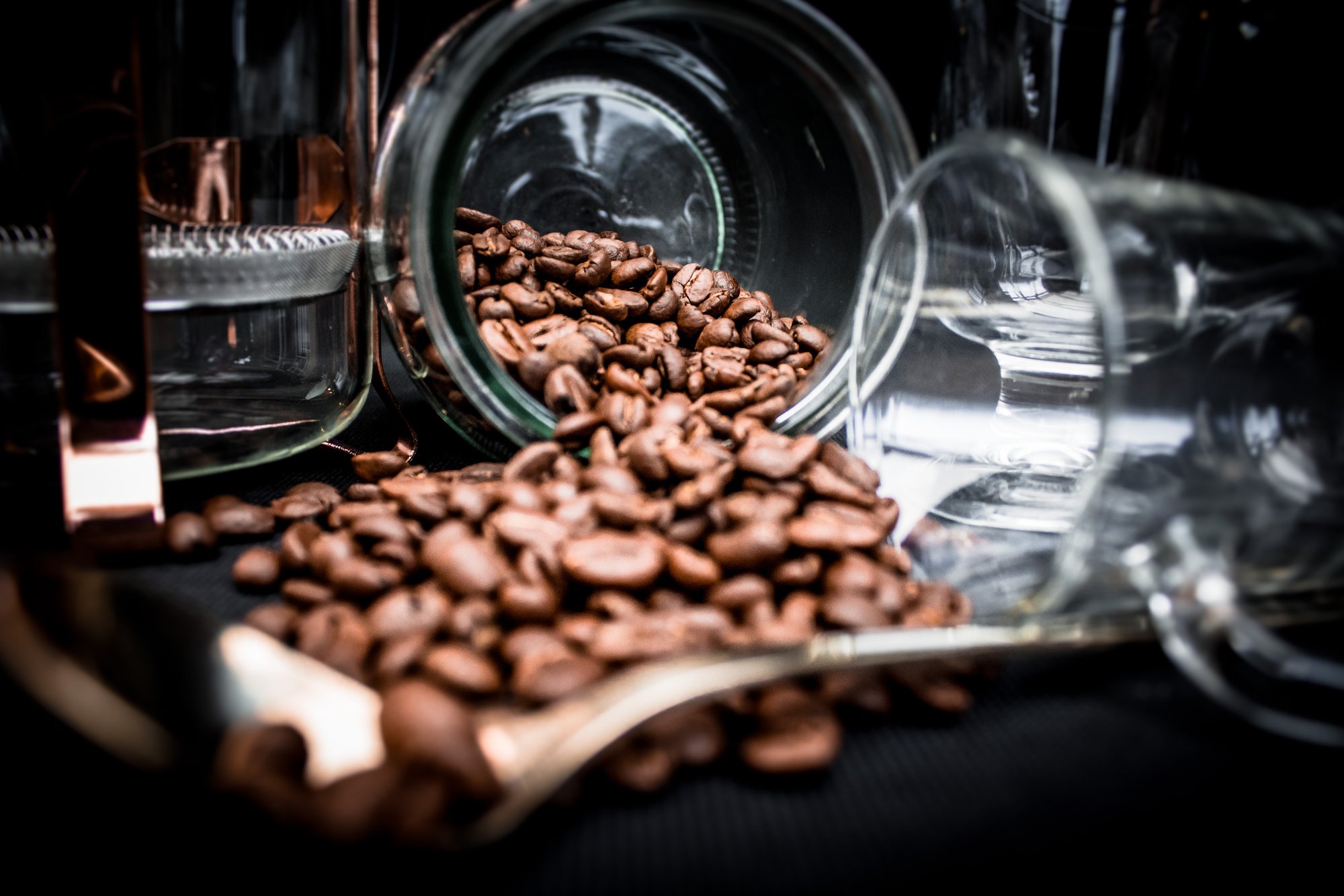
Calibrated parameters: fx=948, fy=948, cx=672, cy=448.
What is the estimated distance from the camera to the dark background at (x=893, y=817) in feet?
1.58

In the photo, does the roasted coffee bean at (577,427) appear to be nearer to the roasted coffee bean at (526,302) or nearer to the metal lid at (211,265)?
the roasted coffee bean at (526,302)

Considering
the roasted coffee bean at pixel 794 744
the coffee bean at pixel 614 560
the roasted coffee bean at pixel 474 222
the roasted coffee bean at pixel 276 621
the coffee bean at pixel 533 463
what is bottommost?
the roasted coffee bean at pixel 794 744

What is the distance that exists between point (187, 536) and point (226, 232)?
0.32 metres

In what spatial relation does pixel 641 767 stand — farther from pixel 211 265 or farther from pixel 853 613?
pixel 211 265

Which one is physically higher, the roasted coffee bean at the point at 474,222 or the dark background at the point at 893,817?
the roasted coffee bean at the point at 474,222

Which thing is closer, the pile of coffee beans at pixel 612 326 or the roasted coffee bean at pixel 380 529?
the roasted coffee bean at pixel 380 529

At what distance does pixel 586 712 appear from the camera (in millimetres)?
531

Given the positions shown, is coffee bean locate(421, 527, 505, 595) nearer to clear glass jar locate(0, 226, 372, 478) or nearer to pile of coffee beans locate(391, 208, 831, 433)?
pile of coffee beans locate(391, 208, 831, 433)

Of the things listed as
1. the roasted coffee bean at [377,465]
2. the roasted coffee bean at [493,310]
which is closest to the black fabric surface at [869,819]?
the roasted coffee bean at [377,465]

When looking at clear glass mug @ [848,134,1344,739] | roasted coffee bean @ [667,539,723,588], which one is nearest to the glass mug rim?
clear glass mug @ [848,134,1344,739]

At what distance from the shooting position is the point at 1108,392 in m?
0.56

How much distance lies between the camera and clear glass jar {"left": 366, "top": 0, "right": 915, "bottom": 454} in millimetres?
853

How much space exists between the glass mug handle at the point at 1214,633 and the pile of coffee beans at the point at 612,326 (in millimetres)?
399

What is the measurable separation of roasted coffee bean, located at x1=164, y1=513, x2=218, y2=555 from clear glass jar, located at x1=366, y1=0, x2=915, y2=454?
0.26 meters
